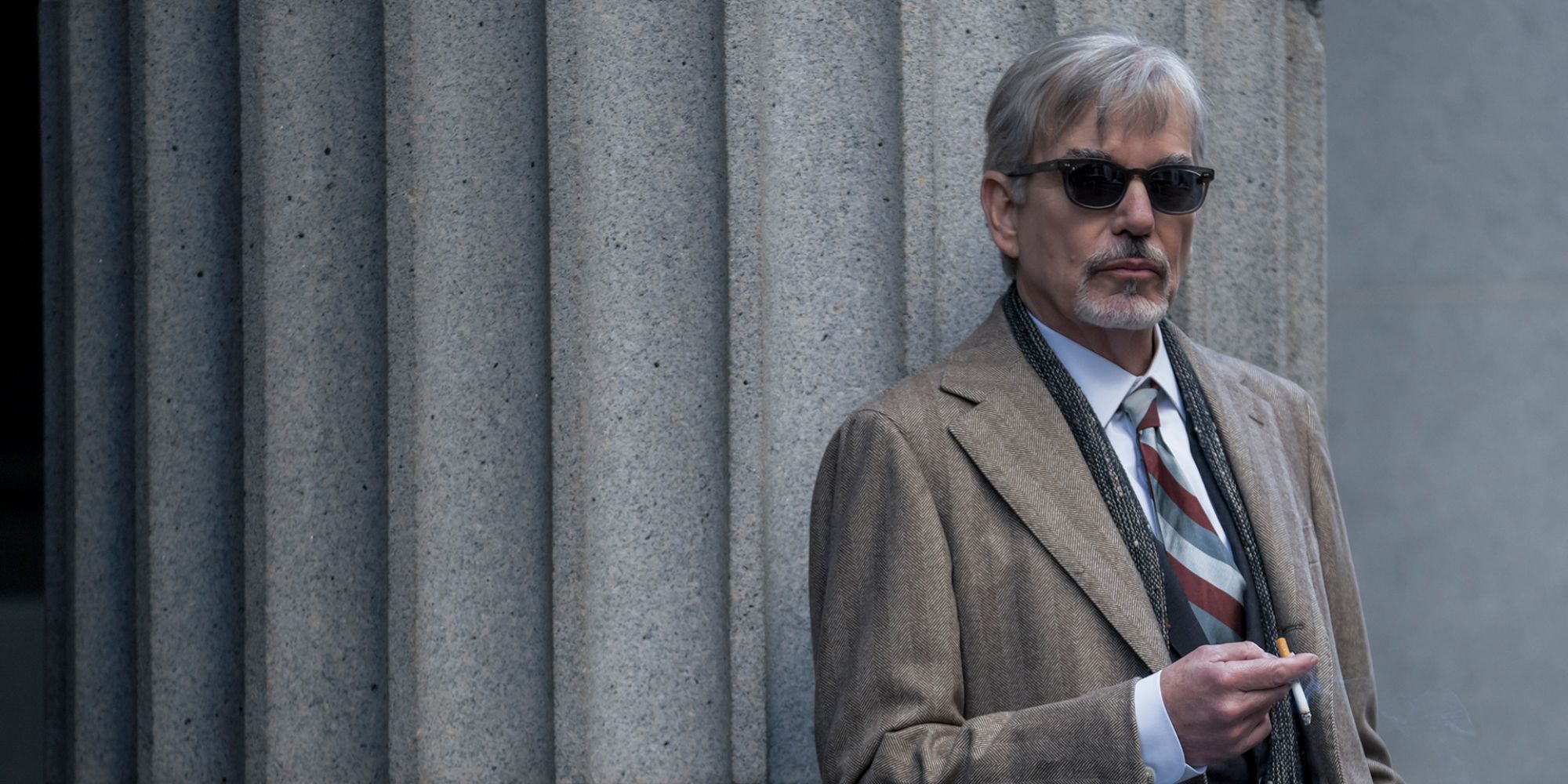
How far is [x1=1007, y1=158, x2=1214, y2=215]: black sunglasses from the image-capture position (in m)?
2.16

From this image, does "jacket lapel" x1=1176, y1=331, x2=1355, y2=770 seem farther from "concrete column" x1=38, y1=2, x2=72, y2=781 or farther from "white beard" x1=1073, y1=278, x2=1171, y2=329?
"concrete column" x1=38, y1=2, x2=72, y2=781

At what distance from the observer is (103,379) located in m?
2.82

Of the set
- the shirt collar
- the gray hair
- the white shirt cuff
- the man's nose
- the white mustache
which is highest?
the gray hair

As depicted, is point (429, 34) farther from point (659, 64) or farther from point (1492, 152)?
point (1492, 152)

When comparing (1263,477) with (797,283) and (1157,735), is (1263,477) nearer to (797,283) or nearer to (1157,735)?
(1157,735)

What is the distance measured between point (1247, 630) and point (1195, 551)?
0.51 ft

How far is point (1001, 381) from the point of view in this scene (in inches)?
86.4

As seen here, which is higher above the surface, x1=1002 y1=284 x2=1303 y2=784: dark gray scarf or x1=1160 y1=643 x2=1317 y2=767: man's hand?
x1=1002 y1=284 x2=1303 y2=784: dark gray scarf

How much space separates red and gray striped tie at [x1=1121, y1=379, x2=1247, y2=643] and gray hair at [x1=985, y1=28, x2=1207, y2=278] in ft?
1.72

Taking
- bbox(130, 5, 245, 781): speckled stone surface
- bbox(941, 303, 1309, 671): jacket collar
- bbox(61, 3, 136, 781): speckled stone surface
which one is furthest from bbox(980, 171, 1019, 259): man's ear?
bbox(61, 3, 136, 781): speckled stone surface

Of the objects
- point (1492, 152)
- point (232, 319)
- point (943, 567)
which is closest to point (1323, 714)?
point (943, 567)

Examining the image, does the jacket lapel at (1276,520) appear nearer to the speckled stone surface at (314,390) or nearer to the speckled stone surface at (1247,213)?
the speckled stone surface at (1247,213)

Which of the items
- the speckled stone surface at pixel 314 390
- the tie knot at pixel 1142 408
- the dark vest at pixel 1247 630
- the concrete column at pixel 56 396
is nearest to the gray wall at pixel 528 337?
the speckled stone surface at pixel 314 390

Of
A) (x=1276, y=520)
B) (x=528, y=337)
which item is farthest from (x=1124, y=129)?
(x=528, y=337)
